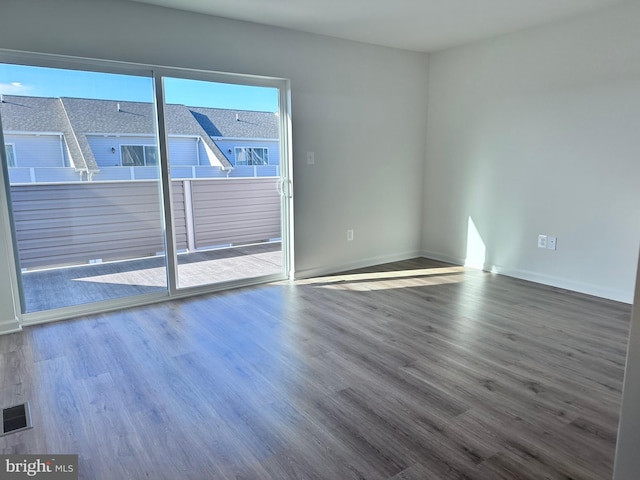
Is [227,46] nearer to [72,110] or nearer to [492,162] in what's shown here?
[72,110]

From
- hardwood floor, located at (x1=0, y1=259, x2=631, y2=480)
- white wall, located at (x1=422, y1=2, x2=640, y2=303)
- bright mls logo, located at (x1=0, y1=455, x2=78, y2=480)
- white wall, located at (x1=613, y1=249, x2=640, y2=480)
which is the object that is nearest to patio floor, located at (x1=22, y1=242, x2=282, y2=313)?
hardwood floor, located at (x1=0, y1=259, x2=631, y2=480)

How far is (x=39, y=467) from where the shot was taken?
1.69m

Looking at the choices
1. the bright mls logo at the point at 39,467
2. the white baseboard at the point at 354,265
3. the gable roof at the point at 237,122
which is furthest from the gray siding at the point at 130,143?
the bright mls logo at the point at 39,467

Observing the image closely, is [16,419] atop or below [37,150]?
below

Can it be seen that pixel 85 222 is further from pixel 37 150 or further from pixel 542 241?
pixel 542 241

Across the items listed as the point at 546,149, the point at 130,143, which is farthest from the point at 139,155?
the point at 546,149

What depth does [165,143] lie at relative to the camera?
3549 millimetres

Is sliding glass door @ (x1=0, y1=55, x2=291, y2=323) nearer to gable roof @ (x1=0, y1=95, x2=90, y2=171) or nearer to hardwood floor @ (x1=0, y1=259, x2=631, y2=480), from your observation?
gable roof @ (x1=0, y1=95, x2=90, y2=171)

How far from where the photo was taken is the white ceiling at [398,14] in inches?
129

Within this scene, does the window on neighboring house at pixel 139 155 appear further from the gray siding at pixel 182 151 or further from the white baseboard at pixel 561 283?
the white baseboard at pixel 561 283

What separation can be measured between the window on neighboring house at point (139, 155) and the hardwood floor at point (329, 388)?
123 cm

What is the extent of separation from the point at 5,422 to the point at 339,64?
398 centimetres

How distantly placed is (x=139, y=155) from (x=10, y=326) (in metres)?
1.60

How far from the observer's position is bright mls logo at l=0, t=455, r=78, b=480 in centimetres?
164
